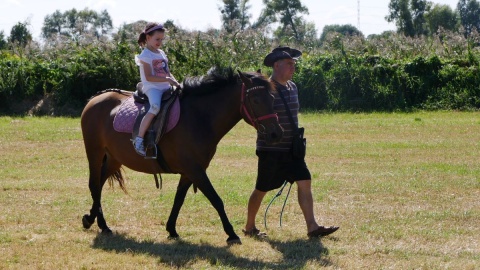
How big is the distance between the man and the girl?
1138 millimetres

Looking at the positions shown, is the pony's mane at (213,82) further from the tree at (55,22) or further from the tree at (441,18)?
the tree at (55,22)

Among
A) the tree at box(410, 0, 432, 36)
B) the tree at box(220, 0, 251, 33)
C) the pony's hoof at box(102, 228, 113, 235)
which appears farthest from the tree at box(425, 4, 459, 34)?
the pony's hoof at box(102, 228, 113, 235)

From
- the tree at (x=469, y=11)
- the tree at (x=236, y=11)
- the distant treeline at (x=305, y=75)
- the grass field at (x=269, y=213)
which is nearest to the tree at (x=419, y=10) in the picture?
the tree at (x=236, y=11)

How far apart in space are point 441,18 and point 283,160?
71.7 meters

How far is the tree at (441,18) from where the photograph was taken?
7438 centimetres

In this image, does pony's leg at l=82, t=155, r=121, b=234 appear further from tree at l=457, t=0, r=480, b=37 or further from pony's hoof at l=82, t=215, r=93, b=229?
tree at l=457, t=0, r=480, b=37

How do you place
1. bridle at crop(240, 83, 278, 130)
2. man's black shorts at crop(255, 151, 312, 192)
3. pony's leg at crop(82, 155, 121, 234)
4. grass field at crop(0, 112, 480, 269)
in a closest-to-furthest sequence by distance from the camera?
grass field at crop(0, 112, 480, 269), bridle at crop(240, 83, 278, 130), man's black shorts at crop(255, 151, 312, 192), pony's leg at crop(82, 155, 121, 234)

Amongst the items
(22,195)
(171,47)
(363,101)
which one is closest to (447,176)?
(22,195)

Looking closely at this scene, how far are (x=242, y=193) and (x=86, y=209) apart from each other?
232 cm

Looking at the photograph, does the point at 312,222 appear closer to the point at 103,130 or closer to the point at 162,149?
the point at 162,149

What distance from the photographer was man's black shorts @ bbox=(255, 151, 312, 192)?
866 centimetres

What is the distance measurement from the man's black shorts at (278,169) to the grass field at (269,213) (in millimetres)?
624

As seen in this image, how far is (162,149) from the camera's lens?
28.2ft

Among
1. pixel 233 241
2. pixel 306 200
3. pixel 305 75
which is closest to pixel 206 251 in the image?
pixel 233 241
